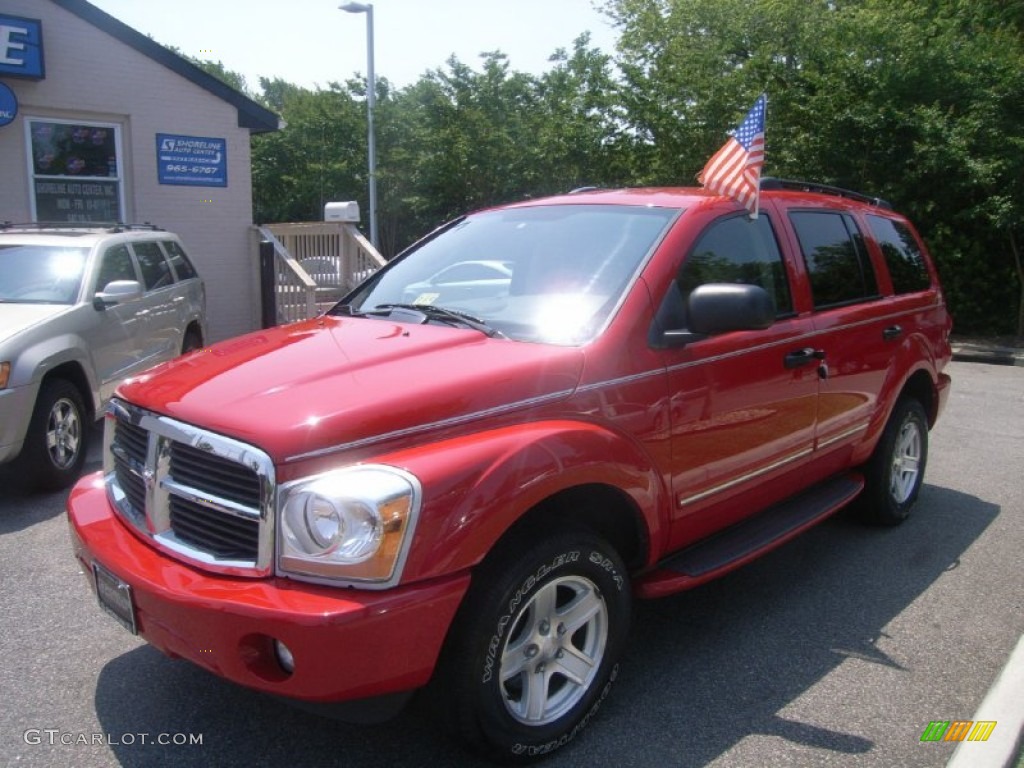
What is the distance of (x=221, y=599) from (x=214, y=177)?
405 inches

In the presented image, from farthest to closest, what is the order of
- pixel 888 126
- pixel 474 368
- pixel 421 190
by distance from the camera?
pixel 421 190, pixel 888 126, pixel 474 368

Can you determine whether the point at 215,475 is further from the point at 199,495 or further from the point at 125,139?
the point at 125,139

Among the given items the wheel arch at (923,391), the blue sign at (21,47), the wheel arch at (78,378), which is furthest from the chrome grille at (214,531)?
the blue sign at (21,47)

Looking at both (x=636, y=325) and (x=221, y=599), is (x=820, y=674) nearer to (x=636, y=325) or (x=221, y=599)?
(x=636, y=325)

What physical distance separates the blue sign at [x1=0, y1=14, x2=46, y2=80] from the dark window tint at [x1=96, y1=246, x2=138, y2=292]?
4.38 meters

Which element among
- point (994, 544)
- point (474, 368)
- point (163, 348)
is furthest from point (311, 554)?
point (163, 348)

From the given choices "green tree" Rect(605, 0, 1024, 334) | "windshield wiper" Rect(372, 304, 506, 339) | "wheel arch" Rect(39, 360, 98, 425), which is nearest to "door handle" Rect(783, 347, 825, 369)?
"windshield wiper" Rect(372, 304, 506, 339)

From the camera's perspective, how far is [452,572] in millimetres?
2463

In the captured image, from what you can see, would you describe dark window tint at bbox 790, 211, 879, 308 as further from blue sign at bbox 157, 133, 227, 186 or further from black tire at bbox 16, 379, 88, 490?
blue sign at bbox 157, 133, 227, 186

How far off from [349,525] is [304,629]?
0.29 meters

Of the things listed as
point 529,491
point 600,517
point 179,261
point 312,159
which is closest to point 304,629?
point 529,491

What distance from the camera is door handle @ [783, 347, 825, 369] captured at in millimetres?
3861

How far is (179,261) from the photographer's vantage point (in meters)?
8.51

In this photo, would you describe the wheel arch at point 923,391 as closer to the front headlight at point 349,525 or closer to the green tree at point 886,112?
the front headlight at point 349,525
